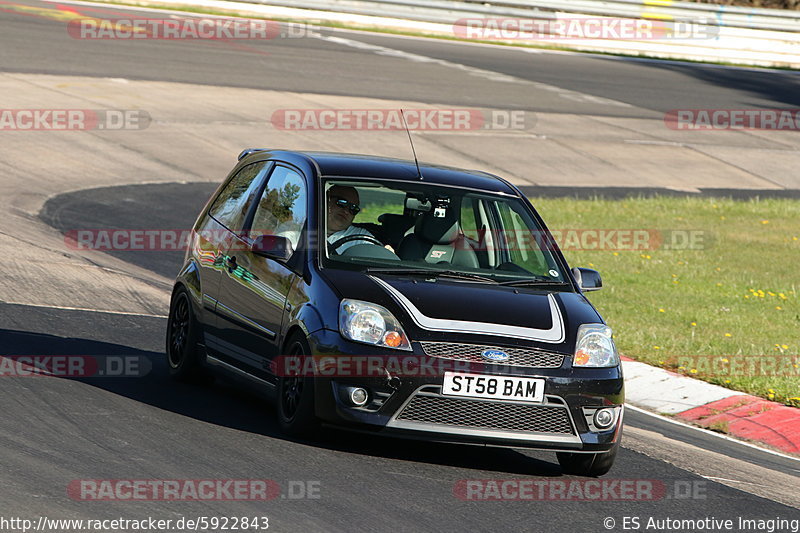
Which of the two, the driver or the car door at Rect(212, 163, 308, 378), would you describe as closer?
the car door at Rect(212, 163, 308, 378)

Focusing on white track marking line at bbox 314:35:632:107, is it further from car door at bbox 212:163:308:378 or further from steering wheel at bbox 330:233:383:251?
steering wheel at bbox 330:233:383:251

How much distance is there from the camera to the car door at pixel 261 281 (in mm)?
7652

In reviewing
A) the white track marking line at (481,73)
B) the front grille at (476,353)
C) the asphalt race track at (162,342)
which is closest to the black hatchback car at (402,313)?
the front grille at (476,353)

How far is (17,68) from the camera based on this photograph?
79.0ft

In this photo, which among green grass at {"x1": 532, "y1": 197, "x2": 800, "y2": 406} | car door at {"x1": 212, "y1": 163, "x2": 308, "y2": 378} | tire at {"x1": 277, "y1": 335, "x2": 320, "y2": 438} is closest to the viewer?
tire at {"x1": 277, "y1": 335, "x2": 320, "y2": 438}

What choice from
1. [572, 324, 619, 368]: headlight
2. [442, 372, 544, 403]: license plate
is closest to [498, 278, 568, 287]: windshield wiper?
[572, 324, 619, 368]: headlight

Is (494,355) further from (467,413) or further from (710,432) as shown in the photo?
(710,432)

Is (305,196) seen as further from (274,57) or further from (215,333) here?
(274,57)

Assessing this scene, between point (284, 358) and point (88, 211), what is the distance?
30.2ft

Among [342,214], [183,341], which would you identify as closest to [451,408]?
[342,214]

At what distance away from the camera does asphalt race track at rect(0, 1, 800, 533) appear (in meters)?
6.27

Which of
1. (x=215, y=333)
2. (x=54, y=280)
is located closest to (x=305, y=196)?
(x=215, y=333)

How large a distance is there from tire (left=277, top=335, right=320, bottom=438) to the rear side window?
4.85 ft

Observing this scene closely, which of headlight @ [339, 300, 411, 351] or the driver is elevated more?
the driver
